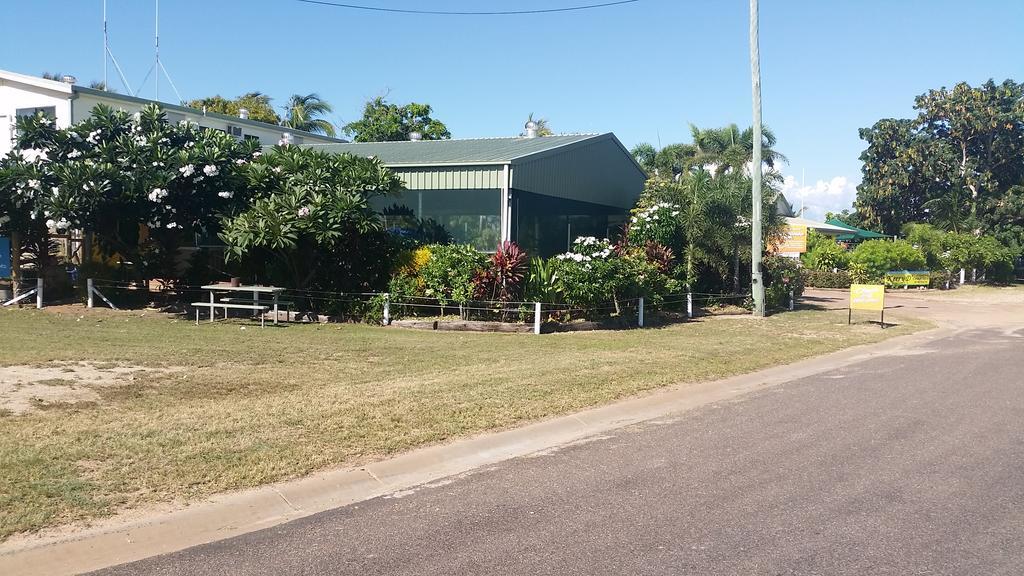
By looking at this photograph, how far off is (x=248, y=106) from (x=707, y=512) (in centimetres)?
4872

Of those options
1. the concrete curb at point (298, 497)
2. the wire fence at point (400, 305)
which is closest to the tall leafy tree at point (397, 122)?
the wire fence at point (400, 305)

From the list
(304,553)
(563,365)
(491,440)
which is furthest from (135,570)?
(563,365)

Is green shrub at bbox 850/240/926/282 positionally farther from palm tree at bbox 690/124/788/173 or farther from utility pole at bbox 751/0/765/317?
utility pole at bbox 751/0/765/317

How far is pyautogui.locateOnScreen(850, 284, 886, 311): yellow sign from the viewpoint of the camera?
20.3m

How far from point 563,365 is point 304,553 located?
24.7 ft

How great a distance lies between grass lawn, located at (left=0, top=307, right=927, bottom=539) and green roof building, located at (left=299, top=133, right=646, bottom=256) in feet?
14.9

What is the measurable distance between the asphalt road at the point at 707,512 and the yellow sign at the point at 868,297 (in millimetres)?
12248

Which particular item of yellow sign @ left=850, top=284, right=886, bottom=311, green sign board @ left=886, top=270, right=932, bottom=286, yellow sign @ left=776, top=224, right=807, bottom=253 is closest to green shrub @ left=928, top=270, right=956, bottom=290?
green sign board @ left=886, top=270, right=932, bottom=286

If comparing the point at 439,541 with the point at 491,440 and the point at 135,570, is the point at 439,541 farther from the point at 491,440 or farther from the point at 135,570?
the point at 491,440

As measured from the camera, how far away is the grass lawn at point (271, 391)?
612cm

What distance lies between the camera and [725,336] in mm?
17094

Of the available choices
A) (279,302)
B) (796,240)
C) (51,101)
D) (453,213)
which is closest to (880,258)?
(796,240)

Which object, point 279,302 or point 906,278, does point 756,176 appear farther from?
point 906,278

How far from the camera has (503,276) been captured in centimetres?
1725
